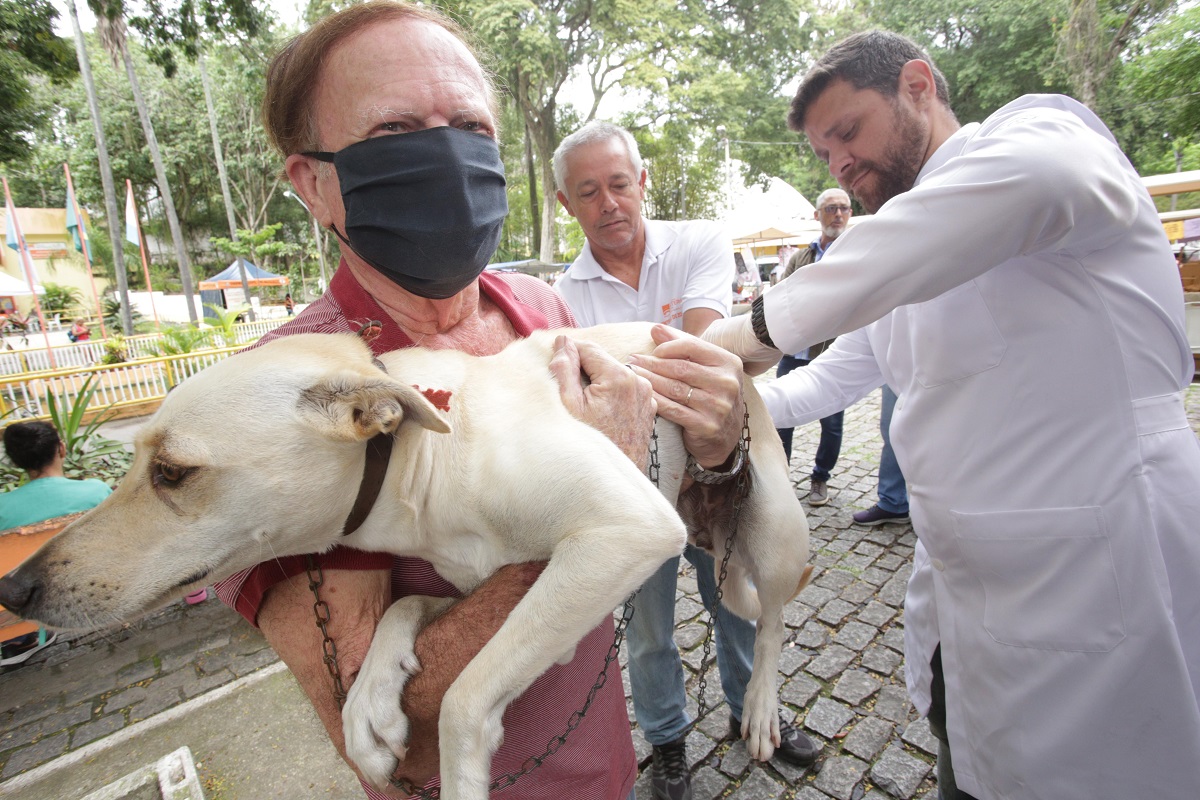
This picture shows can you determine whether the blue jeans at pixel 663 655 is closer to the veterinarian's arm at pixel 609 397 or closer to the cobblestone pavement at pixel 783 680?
the cobblestone pavement at pixel 783 680

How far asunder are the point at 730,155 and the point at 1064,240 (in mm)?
31608

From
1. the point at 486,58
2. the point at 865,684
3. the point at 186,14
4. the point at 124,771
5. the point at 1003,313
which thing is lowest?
the point at 124,771

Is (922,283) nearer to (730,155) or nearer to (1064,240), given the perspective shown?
(1064,240)

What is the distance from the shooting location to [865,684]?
11.5 ft

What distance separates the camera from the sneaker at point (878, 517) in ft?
18.1

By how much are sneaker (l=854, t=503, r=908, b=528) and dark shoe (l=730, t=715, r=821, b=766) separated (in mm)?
2907

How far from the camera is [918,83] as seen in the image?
2363 millimetres

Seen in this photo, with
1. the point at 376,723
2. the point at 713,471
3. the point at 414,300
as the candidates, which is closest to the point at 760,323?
the point at 713,471

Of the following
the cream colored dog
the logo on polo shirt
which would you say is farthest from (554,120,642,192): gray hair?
the cream colored dog

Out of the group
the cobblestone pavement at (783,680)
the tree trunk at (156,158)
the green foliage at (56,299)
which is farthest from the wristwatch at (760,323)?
the green foliage at (56,299)

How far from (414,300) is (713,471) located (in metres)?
1.18

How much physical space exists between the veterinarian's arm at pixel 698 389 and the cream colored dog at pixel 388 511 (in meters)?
0.38

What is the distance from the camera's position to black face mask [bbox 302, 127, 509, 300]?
162 centimetres

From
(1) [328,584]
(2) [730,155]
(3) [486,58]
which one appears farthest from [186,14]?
(2) [730,155]
